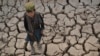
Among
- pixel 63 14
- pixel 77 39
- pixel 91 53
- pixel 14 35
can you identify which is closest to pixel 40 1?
pixel 63 14

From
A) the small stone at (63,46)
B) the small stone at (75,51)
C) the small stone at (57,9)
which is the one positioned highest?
the small stone at (57,9)

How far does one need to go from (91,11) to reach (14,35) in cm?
133

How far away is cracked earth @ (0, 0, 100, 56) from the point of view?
384 centimetres

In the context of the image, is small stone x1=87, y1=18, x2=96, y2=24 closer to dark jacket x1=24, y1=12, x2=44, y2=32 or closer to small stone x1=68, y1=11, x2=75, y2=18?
small stone x1=68, y1=11, x2=75, y2=18

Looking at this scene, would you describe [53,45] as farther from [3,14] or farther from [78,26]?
[3,14]

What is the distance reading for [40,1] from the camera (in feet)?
15.1

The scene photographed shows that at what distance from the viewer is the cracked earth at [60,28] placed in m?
3.84

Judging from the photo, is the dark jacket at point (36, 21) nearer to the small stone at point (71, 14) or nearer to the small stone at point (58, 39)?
the small stone at point (58, 39)

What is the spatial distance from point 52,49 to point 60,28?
427mm

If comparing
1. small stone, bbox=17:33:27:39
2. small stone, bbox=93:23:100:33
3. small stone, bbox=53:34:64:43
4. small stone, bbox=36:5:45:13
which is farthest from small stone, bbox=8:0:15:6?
small stone, bbox=93:23:100:33

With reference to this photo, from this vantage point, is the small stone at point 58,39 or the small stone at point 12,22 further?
the small stone at point 12,22

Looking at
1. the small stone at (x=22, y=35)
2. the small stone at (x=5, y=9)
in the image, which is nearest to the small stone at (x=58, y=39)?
the small stone at (x=22, y=35)

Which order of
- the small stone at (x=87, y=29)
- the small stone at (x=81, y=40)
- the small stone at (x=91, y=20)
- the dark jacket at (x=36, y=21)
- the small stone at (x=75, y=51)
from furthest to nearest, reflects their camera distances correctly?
the small stone at (x=91, y=20) → the small stone at (x=87, y=29) → the small stone at (x=81, y=40) → the small stone at (x=75, y=51) → the dark jacket at (x=36, y=21)

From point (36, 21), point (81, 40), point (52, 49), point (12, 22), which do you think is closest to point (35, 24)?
point (36, 21)
